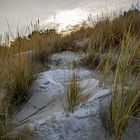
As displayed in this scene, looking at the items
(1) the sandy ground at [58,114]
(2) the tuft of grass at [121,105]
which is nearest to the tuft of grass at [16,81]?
(1) the sandy ground at [58,114]

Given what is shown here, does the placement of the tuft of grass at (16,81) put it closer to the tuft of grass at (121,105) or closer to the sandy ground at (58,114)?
the sandy ground at (58,114)

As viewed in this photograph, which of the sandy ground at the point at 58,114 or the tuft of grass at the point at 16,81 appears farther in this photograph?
the tuft of grass at the point at 16,81

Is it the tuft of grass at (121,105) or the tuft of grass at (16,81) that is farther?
the tuft of grass at (16,81)

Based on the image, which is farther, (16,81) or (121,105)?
(16,81)

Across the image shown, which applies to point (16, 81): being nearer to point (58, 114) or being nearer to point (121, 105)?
point (58, 114)

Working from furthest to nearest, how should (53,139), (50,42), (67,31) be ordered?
(67,31) → (50,42) → (53,139)

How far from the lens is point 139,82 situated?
7.95ft

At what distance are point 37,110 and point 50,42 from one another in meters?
2.26

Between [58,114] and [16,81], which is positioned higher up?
[16,81]

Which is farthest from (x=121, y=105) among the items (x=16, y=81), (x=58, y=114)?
(x=16, y=81)

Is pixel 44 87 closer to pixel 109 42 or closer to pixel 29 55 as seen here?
pixel 29 55

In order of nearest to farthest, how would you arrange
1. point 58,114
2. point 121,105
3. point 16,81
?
point 121,105 → point 58,114 → point 16,81

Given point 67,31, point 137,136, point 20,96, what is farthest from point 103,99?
point 67,31

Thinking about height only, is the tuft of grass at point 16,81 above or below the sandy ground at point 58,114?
above
